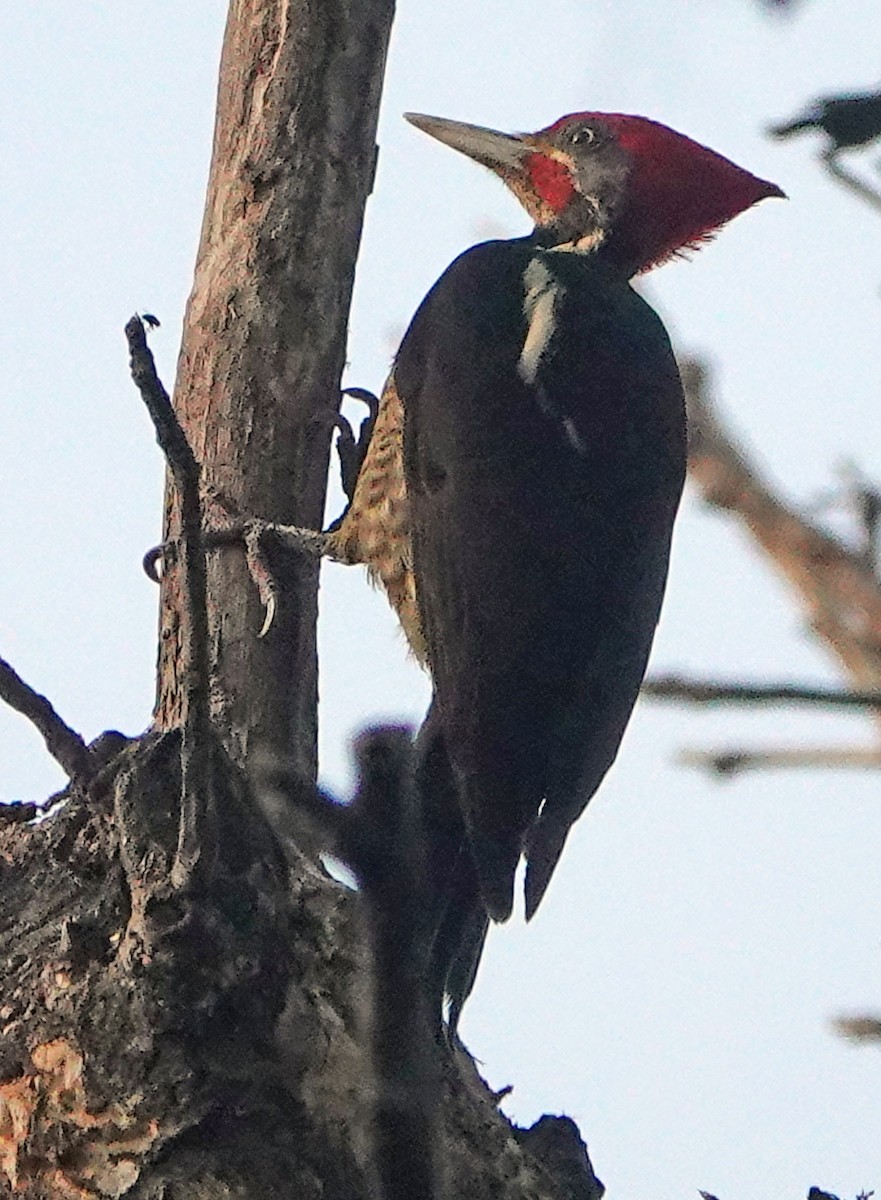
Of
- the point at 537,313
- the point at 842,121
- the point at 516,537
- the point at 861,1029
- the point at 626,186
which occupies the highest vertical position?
the point at 626,186

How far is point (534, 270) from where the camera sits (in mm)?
3256

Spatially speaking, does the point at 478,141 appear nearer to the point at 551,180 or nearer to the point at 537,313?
the point at 551,180

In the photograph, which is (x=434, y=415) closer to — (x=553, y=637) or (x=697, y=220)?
(x=553, y=637)

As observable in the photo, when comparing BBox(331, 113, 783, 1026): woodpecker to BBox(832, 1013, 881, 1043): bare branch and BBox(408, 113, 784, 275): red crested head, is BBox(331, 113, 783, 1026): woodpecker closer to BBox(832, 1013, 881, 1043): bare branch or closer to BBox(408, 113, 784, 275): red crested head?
BBox(408, 113, 784, 275): red crested head

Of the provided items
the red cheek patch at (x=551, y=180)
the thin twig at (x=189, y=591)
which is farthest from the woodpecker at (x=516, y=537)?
the thin twig at (x=189, y=591)

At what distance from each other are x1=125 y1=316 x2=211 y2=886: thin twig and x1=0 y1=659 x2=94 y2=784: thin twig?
17 cm

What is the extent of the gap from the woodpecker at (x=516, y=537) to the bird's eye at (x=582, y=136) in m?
0.46

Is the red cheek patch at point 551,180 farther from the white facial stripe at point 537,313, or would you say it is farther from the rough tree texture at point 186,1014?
the rough tree texture at point 186,1014

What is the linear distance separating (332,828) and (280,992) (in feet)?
2.95

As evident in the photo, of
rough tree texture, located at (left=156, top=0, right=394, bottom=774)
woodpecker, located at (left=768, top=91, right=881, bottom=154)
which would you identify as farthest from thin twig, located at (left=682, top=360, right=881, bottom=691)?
rough tree texture, located at (left=156, top=0, right=394, bottom=774)

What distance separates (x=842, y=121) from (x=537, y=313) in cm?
205

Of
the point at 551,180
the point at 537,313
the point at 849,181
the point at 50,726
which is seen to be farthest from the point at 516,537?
the point at 849,181

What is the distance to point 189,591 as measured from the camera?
5.22ft

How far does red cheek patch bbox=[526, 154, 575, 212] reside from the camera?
12.5ft
